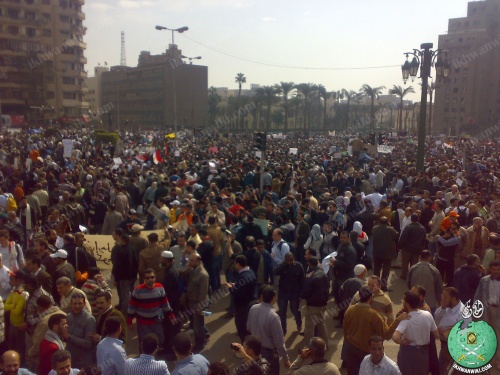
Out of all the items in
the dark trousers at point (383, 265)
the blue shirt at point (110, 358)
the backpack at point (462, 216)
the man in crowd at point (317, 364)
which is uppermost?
the backpack at point (462, 216)

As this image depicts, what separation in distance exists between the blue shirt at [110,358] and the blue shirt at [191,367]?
0.62 meters

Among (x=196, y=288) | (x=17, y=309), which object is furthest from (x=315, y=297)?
(x=17, y=309)

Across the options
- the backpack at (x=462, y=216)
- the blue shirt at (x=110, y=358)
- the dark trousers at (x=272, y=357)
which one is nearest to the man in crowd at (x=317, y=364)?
the dark trousers at (x=272, y=357)

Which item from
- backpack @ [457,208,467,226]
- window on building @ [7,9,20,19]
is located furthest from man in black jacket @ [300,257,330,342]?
window on building @ [7,9,20,19]

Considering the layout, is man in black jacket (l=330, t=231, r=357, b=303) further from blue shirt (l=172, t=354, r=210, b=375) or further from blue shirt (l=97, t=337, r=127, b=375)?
blue shirt (l=97, t=337, r=127, b=375)

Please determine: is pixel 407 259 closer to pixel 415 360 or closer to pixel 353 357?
pixel 353 357

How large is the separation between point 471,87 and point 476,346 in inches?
3788

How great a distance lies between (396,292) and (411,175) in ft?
30.0

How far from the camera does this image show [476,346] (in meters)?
4.44

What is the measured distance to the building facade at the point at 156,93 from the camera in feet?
317

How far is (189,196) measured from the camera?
41.6ft

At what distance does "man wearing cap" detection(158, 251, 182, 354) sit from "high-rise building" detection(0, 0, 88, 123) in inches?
2396

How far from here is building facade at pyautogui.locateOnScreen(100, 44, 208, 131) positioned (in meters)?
96.5

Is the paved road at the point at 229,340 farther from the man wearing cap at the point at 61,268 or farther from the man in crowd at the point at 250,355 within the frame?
the man in crowd at the point at 250,355
